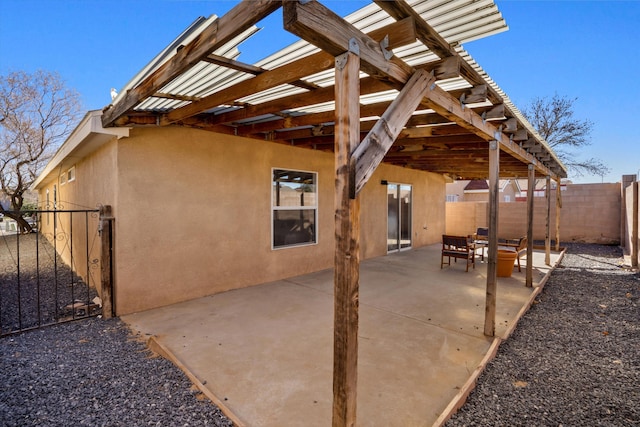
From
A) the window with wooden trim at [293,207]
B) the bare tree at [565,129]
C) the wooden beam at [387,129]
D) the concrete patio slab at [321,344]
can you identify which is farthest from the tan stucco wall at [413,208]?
the bare tree at [565,129]

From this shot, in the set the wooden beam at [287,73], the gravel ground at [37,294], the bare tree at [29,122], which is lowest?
the gravel ground at [37,294]

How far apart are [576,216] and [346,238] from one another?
13.3 meters

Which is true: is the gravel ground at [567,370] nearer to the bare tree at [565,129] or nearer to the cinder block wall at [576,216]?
the cinder block wall at [576,216]

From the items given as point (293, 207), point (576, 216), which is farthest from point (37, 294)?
point (576, 216)

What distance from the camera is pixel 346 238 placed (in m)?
1.60

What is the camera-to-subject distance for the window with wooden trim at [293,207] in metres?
5.68

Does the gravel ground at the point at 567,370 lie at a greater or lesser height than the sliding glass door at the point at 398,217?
lesser

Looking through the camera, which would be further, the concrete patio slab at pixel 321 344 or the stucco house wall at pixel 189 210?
the stucco house wall at pixel 189 210

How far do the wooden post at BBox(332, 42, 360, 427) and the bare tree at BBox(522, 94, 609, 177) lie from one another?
2091cm

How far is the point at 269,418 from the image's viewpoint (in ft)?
6.79

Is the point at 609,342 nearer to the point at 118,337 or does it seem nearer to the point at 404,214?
the point at 118,337

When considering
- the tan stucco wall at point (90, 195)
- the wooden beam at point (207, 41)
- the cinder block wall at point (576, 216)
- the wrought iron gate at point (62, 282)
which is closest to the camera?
the wooden beam at point (207, 41)

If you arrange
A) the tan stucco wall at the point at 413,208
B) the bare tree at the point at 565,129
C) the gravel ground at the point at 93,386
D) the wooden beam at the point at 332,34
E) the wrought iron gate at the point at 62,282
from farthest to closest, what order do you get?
the bare tree at the point at 565,129
the tan stucco wall at the point at 413,208
the wrought iron gate at the point at 62,282
the gravel ground at the point at 93,386
the wooden beam at the point at 332,34

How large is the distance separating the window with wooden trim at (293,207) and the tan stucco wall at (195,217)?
0.15 meters
